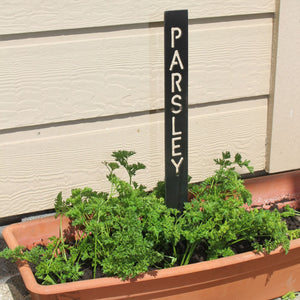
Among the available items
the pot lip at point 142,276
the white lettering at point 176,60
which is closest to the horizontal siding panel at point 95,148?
the pot lip at point 142,276

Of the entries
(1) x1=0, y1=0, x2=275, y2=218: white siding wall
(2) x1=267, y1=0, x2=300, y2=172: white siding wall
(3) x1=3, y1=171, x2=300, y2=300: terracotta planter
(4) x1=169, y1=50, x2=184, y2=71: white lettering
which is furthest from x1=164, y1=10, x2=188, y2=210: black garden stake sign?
(2) x1=267, y1=0, x2=300, y2=172: white siding wall

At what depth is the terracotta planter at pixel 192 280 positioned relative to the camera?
1.60 m

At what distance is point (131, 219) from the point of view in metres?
1.69

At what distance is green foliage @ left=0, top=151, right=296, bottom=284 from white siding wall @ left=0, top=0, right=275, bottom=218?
39 cm

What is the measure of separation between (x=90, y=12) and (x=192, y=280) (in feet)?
3.70

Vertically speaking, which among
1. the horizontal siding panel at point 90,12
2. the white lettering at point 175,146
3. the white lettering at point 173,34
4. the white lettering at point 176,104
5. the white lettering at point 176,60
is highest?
the horizontal siding panel at point 90,12

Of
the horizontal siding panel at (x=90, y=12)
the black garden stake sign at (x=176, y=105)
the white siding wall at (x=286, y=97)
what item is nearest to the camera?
the black garden stake sign at (x=176, y=105)

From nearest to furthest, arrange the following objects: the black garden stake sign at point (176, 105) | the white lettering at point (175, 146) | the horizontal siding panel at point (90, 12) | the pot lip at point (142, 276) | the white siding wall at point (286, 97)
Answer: the pot lip at point (142, 276), the black garden stake sign at point (176, 105), the white lettering at point (175, 146), the horizontal siding panel at point (90, 12), the white siding wall at point (286, 97)

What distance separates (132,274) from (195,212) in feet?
1.08

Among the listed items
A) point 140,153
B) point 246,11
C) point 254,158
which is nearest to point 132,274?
point 140,153

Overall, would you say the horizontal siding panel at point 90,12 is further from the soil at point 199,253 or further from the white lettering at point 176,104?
the soil at point 199,253

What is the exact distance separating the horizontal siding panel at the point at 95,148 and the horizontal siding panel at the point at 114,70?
2.9 inches

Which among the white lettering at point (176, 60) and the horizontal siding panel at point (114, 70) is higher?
the horizontal siding panel at point (114, 70)

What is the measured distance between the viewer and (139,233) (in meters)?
1.66
